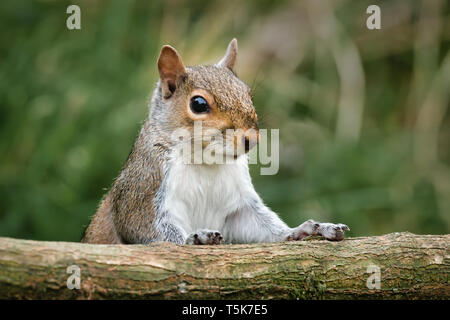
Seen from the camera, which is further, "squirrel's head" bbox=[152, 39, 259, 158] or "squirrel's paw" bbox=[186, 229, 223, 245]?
"squirrel's head" bbox=[152, 39, 259, 158]

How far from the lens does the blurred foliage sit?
4523 mm

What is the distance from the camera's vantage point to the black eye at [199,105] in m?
2.69

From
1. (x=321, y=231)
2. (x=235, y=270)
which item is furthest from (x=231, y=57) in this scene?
(x=235, y=270)

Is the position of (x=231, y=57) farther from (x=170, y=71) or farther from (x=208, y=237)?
(x=208, y=237)

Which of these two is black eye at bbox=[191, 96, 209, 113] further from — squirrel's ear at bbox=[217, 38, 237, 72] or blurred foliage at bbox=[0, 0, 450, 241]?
blurred foliage at bbox=[0, 0, 450, 241]

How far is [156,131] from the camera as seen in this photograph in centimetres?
289

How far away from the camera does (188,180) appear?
2.80m

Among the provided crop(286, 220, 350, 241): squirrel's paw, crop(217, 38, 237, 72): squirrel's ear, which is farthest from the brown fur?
crop(286, 220, 350, 241): squirrel's paw

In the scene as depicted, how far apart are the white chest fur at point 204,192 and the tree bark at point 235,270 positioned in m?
0.50

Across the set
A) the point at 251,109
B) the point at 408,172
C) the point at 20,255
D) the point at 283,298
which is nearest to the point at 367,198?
the point at 408,172

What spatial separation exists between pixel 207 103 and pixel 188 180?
361mm

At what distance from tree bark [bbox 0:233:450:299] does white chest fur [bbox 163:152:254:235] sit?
0.50 m

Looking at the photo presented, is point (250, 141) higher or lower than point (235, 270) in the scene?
higher
